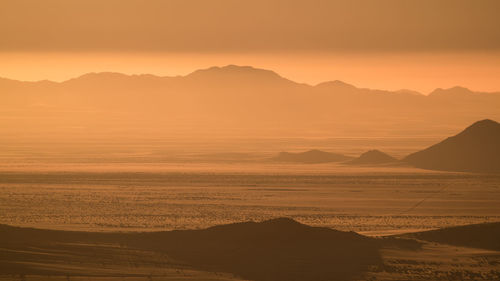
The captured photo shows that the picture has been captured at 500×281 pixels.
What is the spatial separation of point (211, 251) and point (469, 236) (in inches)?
422

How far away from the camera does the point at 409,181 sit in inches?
2672

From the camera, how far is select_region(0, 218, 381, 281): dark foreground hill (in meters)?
29.4

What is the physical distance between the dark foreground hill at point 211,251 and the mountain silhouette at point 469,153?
4741 cm

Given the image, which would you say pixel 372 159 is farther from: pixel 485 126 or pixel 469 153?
pixel 485 126

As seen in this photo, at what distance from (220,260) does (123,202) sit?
2118 cm

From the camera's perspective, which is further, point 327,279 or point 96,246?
point 96,246

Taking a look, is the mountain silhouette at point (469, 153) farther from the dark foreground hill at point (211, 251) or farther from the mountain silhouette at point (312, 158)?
the dark foreground hill at point (211, 251)

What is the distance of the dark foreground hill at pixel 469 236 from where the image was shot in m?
35.0

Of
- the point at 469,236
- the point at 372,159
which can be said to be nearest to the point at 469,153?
the point at 372,159

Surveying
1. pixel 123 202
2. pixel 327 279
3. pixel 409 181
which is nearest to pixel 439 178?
pixel 409 181

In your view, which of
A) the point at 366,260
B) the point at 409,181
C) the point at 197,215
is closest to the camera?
A: the point at 366,260

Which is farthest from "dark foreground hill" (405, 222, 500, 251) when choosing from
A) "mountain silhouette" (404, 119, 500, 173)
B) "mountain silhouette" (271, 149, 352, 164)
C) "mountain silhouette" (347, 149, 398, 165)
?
"mountain silhouette" (271, 149, 352, 164)

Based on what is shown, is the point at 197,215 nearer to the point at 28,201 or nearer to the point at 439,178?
the point at 28,201

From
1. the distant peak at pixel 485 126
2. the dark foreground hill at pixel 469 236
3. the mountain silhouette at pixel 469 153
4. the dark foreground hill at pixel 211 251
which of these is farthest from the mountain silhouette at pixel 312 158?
the dark foreground hill at pixel 211 251
